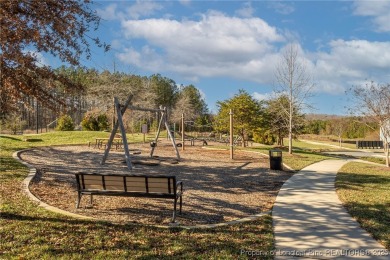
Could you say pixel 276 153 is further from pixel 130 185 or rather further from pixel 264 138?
pixel 264 138

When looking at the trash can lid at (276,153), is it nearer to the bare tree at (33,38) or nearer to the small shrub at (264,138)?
the bare tree at (33,38)

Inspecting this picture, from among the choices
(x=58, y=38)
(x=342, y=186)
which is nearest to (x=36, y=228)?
(x=58, y=38)

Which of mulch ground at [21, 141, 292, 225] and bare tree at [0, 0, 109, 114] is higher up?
bare tree at [0, 0, 109, 114]

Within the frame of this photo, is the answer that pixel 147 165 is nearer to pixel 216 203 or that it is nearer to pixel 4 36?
pixel 216 203

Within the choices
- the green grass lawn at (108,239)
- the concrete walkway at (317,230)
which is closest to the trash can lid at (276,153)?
the concrete walkway at (317,230)

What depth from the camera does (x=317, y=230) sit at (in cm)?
562

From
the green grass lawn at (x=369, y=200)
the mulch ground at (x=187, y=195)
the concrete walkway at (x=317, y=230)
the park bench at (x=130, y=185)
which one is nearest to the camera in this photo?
the concrete walkway at (x=317, y=230)

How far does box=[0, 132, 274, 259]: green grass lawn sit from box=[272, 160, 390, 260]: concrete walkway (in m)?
0.31

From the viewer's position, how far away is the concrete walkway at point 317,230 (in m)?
4.63

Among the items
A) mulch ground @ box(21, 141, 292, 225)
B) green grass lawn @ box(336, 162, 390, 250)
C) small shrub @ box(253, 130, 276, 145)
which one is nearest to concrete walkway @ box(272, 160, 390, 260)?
green grass lawn @ box(336, 162, 390, 250)

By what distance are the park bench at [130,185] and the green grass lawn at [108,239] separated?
88cm

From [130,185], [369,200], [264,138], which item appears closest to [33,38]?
[130,185]

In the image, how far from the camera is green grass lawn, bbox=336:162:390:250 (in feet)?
19.0

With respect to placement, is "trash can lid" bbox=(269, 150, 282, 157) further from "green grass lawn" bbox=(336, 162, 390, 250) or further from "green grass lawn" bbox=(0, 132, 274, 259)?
"green grass lawn" bbox=(0, 132, 274, 259)
